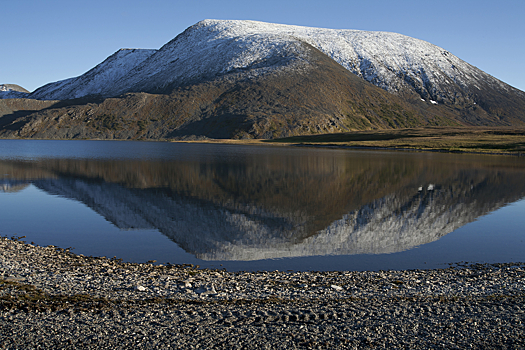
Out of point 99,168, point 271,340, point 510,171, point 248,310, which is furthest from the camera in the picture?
point 510,171

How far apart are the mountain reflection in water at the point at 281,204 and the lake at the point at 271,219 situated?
0.35ft

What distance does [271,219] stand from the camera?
85.1 ft

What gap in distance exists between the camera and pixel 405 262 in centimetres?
1741

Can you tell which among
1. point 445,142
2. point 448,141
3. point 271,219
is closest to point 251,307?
point 271,219

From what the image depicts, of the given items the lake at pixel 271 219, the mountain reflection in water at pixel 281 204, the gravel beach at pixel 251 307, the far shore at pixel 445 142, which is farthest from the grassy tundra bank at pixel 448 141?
the gravel beach at pixel 251 307

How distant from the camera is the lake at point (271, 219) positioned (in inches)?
720

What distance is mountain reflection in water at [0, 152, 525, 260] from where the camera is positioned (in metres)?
20.7

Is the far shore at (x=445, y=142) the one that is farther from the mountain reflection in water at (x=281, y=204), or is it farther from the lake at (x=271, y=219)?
the lake at (x=271, y=219)

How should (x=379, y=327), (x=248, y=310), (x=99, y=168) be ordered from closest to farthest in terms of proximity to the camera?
(x=379, y=327) < (x=248, y=310) < (x=99, y=168)

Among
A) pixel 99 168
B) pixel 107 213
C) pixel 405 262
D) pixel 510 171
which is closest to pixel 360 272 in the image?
pixel 405 262

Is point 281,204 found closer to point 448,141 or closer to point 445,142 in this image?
point 445,142

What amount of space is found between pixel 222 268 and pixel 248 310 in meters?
4.74

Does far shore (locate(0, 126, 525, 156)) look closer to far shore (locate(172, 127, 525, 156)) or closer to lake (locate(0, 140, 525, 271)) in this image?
far shore (locate(172, 127, 525, 156))

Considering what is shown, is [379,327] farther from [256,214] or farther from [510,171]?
[510,171]
